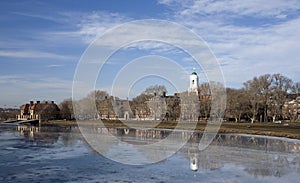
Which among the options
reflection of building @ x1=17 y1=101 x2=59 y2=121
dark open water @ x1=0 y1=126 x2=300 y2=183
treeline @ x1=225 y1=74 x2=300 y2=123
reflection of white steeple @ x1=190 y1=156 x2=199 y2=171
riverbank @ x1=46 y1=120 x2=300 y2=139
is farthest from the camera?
reflection of building @ x1=17 y1=101 x2=59 y2=121

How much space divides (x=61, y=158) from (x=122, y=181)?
7314 millimetres

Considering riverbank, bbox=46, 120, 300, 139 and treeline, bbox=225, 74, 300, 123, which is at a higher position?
treeline, bbox=225, 74, 300, 123

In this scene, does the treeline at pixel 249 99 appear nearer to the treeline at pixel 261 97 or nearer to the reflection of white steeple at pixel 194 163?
the treeline at pixel 261 97

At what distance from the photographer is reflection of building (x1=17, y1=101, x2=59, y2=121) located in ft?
337

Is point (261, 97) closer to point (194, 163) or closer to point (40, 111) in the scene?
point (194, 163)

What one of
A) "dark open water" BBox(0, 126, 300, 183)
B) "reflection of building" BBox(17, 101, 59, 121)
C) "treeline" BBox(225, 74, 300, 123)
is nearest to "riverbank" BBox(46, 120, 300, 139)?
"treeline" BBox(225, 74, 300, 123)

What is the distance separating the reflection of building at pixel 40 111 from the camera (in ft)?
337

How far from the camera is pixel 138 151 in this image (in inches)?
904

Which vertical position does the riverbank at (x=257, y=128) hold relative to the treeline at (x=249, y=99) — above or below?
below

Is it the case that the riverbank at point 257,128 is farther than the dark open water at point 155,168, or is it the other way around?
the riverbank at point 257,128

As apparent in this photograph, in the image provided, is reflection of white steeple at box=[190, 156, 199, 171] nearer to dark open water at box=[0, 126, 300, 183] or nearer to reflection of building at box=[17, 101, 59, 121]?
dark open water at box=[0, 126, 300, 183]

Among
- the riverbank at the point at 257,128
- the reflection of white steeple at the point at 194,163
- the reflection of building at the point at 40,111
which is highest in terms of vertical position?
the reflection of building at the point at 40,111

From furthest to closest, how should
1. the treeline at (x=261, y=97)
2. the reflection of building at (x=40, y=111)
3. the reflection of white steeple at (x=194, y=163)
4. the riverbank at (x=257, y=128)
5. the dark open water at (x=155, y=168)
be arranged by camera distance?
the reflection of building at (x=40, y=111) < the treeline at (x=261, y=97) < the riverbank at (x=257, y=128) < the reflection of white steeple at (x=194, y=163) < the dark open water at (x=155, y=168)

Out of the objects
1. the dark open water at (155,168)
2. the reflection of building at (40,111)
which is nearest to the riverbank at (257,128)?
the dark open water at (155,168)
